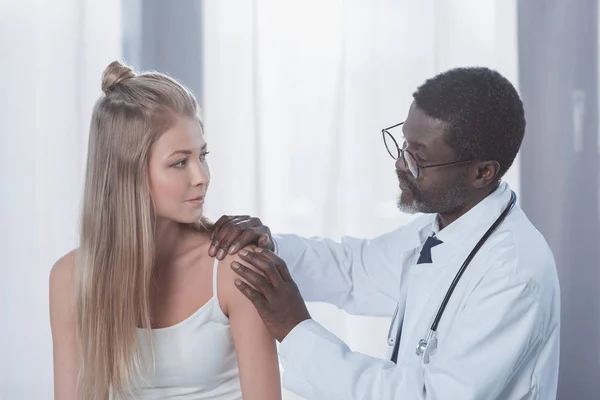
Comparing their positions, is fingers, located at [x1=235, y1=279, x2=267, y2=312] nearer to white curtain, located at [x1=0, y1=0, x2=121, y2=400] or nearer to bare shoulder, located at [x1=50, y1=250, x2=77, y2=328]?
bare shoulder, located at [x1=50, y1=250, x2=77, y2=328]

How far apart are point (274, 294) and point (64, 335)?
50cm

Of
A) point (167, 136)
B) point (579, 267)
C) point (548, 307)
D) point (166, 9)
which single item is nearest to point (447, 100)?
point (548, 307)

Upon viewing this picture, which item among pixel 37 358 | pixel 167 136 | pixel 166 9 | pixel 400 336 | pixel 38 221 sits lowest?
pixel 37 358

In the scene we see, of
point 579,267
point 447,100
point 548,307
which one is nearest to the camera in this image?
point 548,307

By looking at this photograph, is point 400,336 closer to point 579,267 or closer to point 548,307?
point 548,307

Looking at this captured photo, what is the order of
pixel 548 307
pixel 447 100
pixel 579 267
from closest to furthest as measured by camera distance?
pixel 548 307 < pixel 447 100 < pixel 579 267

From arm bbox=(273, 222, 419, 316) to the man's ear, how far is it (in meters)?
0.29

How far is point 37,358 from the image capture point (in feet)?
7.57

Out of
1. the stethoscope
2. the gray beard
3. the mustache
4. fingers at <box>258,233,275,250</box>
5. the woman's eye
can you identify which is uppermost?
the woman's eye

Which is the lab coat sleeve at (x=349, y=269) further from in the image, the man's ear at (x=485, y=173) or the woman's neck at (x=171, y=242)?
the man's ear at (x=485, y=173)

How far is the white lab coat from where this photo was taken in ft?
4.13

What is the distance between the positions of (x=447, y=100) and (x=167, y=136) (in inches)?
21.4

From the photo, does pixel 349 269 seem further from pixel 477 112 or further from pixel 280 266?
pixel 477 112

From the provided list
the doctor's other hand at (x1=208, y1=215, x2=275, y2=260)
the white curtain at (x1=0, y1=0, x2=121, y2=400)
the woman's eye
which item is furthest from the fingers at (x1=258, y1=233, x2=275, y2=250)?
the white curtain at (x1=0, y1=0, x2=121, y2=400)
